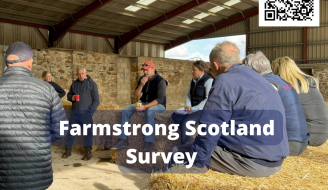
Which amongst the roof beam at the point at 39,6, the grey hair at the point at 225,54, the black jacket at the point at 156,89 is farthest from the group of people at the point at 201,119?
the roof beam at the point at 39,6

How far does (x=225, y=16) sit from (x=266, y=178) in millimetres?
16722

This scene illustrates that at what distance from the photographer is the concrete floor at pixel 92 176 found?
147 inches

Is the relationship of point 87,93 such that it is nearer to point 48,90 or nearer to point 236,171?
point 48,90

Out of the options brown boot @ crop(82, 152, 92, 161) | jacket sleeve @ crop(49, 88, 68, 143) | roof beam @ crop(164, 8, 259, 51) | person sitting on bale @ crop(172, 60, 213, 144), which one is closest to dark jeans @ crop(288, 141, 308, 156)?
person sitting on bale @ crop(172, 60, 213, 144)

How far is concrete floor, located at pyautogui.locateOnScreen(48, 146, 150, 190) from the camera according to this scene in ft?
12.3

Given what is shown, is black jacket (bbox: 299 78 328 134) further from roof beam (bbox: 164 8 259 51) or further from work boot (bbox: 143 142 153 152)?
roof beam (bbox: 164 8 259 51)

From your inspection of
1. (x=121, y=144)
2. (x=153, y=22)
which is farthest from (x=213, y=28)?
(x=121, y=144)

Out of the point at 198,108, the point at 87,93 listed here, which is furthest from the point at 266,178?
the point at 87,93

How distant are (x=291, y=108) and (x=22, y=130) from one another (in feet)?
7.21

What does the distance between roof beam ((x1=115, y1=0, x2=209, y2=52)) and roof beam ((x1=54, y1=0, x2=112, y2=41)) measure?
149 inches

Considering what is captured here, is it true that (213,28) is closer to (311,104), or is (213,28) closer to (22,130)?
(311,104)

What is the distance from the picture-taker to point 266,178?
2.05 meters

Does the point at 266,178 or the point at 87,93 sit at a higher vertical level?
the point at 87,93

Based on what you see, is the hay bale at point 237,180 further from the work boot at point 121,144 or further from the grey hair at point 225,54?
the work boot at point 121,144
